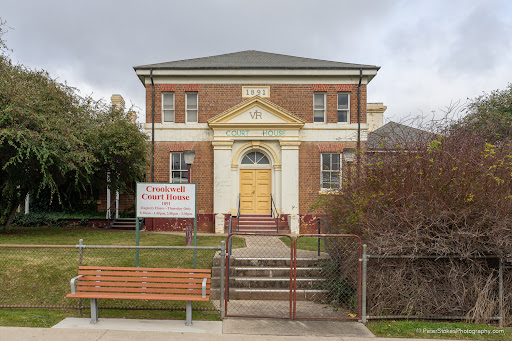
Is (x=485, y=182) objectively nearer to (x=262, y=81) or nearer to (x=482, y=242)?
(x=482, y=242)

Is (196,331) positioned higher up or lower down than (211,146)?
lower down

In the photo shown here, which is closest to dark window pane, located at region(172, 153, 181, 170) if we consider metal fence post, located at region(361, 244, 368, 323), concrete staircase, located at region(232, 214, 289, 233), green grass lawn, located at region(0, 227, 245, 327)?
concrete staircase, located at region(232, 214, 289, 233)

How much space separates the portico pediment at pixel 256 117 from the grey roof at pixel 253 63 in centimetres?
169

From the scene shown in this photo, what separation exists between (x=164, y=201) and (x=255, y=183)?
938 cm

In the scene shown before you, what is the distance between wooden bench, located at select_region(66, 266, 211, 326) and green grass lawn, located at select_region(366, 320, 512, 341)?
288 cm

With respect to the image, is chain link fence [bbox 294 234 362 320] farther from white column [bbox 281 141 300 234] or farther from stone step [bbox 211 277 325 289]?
white column [bbox 281 141 300 234]

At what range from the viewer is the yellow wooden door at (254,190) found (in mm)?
17453

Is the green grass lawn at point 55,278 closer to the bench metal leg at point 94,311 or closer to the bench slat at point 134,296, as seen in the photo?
the bench metal leg at point 94,311

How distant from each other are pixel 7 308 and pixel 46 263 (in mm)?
1758

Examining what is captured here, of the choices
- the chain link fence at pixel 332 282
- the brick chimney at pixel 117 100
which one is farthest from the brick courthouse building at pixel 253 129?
the brick chimney at pixel 117 100

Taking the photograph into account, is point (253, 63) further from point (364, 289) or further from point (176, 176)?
point (364, 289)

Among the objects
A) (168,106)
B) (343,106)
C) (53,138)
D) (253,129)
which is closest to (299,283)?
(53,138)

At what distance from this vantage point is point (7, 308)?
22.3ft

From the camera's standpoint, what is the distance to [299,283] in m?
8.08
